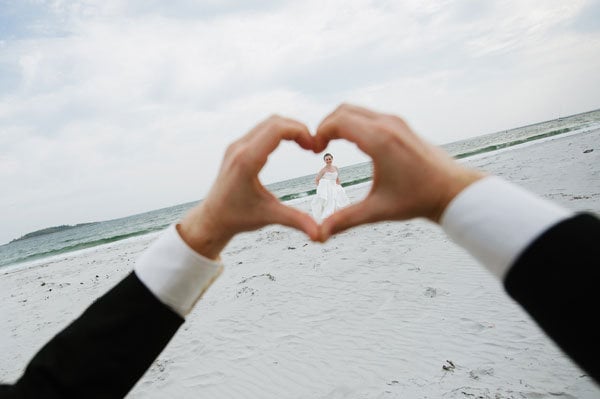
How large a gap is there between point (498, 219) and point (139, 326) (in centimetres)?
74

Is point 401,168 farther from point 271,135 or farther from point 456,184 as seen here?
point 271,135

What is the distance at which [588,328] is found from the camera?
49 cm

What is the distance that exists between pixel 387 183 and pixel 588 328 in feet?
1.24

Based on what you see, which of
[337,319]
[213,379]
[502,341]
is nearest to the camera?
[502,341]

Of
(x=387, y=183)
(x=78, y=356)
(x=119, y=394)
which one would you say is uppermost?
(x=387, y=183)

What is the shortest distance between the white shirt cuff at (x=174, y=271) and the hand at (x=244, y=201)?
28mm

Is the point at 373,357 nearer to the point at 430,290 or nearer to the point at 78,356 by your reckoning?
the point at 430,290

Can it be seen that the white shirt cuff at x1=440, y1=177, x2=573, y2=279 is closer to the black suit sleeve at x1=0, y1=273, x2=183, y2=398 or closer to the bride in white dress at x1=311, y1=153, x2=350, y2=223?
the black suit sleeve at x1=0, y1=273, x2=183, y2=398

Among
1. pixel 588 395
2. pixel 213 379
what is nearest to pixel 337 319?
pixel 213 379

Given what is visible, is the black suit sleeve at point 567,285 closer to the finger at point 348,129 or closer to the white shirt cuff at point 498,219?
the white shirt cuff at point 498,219

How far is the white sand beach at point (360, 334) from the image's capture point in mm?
3064

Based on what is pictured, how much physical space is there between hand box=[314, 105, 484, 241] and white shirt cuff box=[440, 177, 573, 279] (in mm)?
39

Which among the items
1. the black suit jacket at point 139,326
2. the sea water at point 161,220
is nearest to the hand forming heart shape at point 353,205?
the black suit jacket at point 139,326

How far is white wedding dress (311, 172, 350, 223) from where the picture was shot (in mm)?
9680
